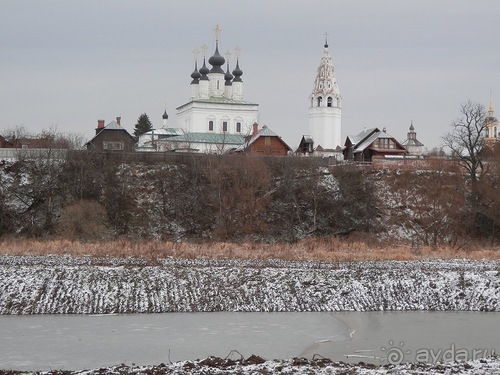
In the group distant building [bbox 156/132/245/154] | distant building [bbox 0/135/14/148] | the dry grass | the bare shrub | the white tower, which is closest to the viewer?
the dry grass

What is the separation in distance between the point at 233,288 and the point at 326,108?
175 feet

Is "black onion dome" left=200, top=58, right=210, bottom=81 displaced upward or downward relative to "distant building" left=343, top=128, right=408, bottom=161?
upward

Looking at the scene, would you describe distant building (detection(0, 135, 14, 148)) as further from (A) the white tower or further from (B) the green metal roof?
(A) the white tower

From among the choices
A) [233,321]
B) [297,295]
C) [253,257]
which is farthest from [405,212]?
[233,321]

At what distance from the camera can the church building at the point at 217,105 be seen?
7331 centimetres

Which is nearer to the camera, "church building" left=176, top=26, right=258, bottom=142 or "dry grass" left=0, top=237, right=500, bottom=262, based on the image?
"dry grass" left=0, top=237, right=500, bottom=262

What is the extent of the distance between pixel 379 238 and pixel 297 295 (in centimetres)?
2029

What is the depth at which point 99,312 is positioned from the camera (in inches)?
795

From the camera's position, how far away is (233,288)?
22.0 meters

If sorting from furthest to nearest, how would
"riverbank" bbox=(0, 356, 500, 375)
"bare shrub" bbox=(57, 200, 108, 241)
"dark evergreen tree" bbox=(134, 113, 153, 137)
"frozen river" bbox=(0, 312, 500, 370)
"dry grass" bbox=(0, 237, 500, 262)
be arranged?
"dark evergreen tree" bbox=(134, 113, 153, 137)
"bare shrub" bbox=(57, 200, 108, 241)
"dry grass" bbox=(0, 237, 500, 262)
"frozen river" bbox=(0, 312, 500, 370)
"riverbank" bbox=(0, 356, 500, 375)

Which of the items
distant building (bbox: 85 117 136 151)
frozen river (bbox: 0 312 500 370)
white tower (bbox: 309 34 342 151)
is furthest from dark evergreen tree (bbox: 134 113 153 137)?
frozen river (bbox: 0 312 500 370)

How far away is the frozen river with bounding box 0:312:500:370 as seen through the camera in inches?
587

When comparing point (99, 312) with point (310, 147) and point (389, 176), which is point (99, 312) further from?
point (310, 147)

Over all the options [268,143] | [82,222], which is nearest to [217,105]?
[268,143]
